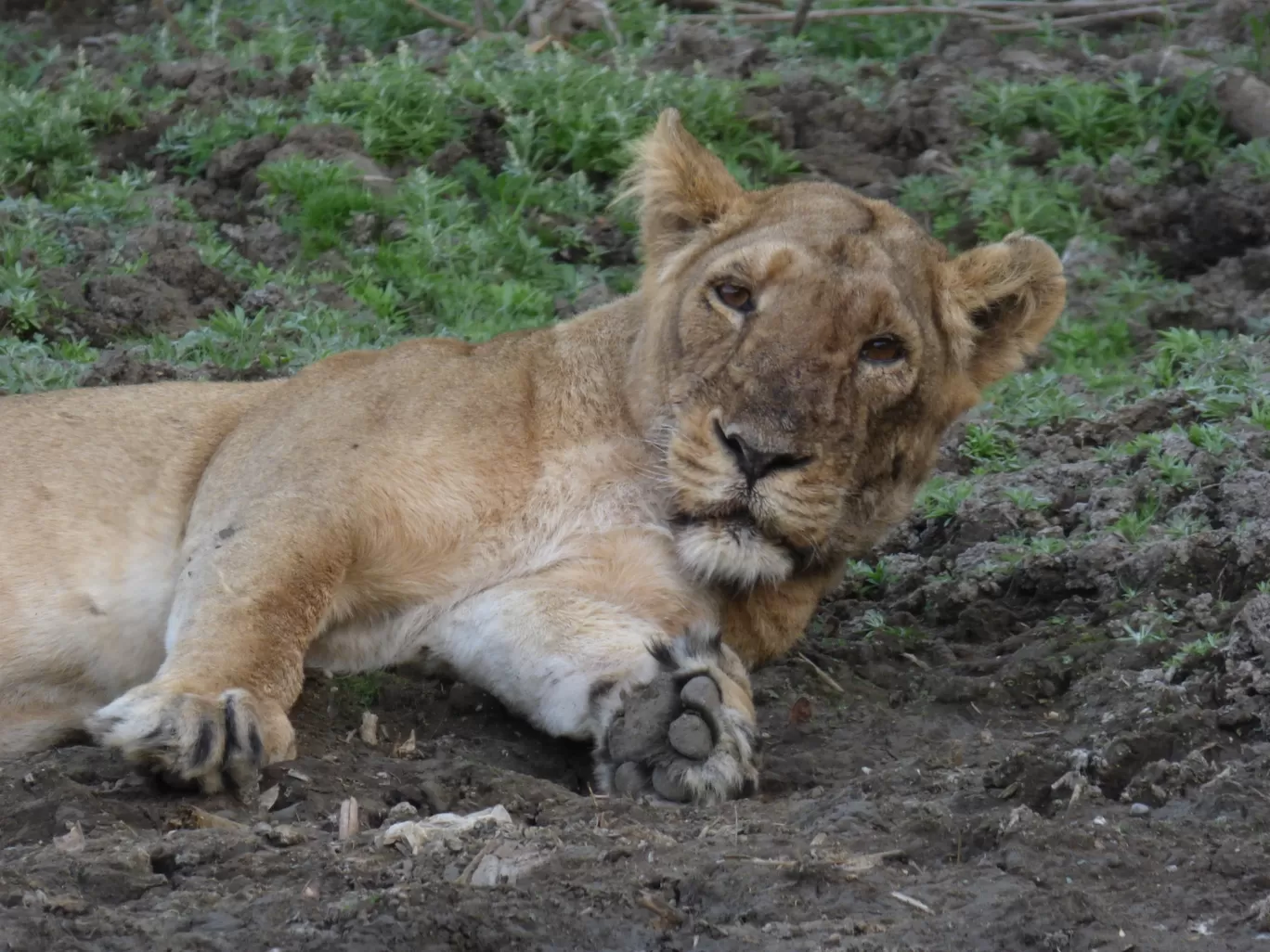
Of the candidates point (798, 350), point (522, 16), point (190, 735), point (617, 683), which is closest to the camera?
point (190, 735)

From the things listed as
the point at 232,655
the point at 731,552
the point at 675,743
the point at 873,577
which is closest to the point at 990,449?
the point at 873,577

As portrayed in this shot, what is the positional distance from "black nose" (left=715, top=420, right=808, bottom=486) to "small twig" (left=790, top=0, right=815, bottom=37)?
258 inches

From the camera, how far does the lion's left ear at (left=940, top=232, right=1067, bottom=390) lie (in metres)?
5.25

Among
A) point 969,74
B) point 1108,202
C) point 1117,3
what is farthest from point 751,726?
point 1117,3

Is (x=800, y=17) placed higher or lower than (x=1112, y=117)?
higher

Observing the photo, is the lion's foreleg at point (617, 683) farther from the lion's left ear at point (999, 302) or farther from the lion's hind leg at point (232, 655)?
the lion's left ear at point (999, 302)

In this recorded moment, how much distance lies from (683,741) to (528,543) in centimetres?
84

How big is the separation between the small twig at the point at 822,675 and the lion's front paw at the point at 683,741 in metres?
0.66

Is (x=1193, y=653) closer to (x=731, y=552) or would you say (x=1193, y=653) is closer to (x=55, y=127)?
(x=731, y=552)

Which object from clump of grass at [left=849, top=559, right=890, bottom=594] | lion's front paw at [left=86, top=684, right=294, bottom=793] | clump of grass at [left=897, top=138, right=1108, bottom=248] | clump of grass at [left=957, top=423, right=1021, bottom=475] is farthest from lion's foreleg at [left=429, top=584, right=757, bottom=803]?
clump of grass at [left=897, top=138, right=1108, bottom=248]

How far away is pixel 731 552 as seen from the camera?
187 inches

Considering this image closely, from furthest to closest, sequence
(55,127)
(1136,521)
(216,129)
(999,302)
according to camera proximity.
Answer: (216,129)
(55,127)
(1136,521)
(999,302)

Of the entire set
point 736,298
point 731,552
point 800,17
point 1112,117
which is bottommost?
point 731,552

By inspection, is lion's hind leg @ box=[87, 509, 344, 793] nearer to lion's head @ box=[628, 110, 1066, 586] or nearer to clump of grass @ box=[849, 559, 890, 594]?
lion's head @ box=[628, 110, 1066, 586]
